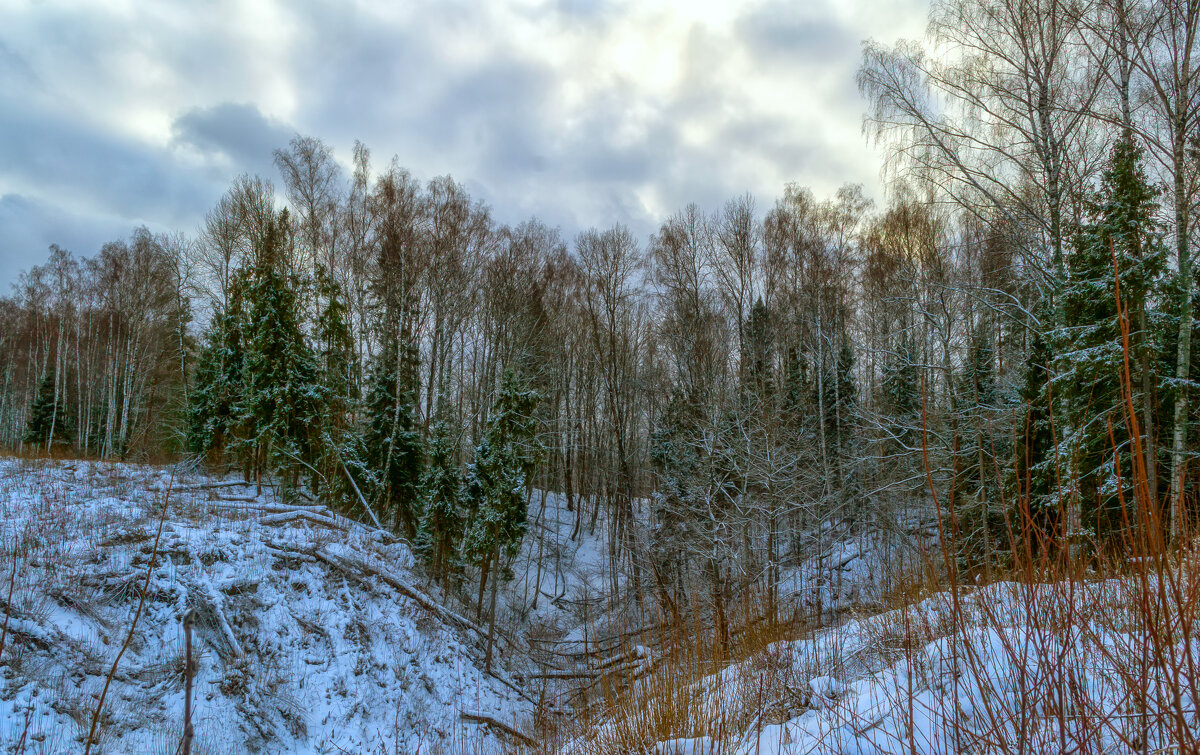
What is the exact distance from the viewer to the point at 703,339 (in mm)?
20281

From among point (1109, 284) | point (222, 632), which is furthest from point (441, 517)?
point (1109, 284)

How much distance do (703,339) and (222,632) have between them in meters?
16.3

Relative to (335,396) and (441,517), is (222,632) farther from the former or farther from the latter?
(335,396)

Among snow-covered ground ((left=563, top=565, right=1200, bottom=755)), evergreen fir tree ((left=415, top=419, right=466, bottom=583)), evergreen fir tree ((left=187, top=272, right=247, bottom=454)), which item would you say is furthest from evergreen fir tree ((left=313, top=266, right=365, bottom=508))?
snow-covered ground ((left=563, top=565, right=1200, bottom=755))

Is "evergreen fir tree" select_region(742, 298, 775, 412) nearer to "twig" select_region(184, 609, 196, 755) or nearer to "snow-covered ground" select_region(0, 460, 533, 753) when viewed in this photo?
"snow-covered ground" select_region(0, 460, 533, 753)

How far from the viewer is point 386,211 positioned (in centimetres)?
1697

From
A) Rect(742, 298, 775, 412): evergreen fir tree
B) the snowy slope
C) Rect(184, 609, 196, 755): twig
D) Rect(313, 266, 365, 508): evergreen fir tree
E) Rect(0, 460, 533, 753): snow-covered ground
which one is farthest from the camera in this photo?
Rect(742, 298, 775, 412): evergreen fir tree

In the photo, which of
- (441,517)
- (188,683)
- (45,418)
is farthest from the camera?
(45,418)

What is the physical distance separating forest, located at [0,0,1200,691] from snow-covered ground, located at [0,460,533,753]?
119 inches

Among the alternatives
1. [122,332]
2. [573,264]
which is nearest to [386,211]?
[573,264]

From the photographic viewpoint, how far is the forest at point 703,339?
8188 millimetres

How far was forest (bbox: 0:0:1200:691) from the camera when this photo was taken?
8188 mm

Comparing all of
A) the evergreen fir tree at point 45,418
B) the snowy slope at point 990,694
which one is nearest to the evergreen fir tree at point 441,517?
the snowy slope at point 990,694

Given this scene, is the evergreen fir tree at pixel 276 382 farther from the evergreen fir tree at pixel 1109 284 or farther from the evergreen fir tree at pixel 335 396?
the evergreen fir tree at pixel 1109 284
